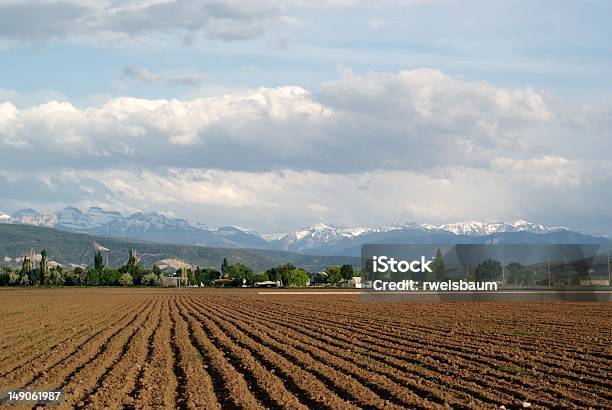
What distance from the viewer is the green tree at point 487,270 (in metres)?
83.9

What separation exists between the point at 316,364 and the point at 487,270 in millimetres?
65978

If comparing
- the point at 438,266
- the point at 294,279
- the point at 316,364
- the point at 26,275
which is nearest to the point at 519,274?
the point at 438,266

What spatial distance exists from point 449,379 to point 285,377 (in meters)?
4.40

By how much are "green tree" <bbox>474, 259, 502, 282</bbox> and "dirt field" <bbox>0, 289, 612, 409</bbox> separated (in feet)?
136

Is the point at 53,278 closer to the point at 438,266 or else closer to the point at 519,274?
the point at 519,274

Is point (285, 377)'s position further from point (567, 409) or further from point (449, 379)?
point (567, 409)

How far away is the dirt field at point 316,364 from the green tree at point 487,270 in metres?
41.5

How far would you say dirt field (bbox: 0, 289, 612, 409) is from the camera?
1848cm

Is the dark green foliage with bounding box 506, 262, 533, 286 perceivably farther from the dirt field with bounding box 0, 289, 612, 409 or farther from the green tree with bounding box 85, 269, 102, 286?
the green tree with bounding box 85, 269, 102, 286

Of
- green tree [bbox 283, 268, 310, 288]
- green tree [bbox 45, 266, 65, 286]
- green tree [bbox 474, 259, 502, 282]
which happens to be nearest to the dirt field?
green tree [bbox 474, 259, 502, 282]

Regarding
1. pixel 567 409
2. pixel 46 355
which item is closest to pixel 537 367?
pixel 567 409

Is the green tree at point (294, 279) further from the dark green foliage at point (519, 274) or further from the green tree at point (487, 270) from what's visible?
the green tree at point (487, 270)

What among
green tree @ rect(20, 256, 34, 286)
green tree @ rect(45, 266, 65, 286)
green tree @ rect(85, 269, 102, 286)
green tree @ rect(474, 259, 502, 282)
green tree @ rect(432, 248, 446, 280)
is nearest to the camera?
green tree @ rect(432, 248, 446, 280)

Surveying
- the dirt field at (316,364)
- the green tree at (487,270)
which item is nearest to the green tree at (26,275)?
the green tree at (487,270)
